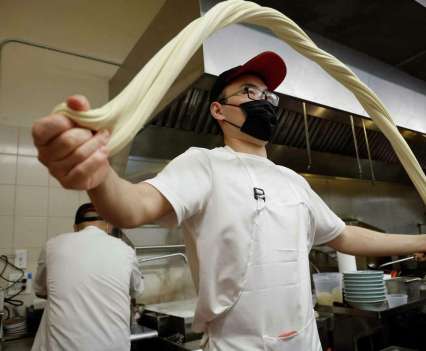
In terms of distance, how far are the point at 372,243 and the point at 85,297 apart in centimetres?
113

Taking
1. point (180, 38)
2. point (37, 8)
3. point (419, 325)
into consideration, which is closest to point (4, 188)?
point (37, 8)

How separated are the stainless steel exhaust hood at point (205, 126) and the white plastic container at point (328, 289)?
0.70 meters

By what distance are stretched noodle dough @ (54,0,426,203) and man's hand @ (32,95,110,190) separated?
1 centimetres

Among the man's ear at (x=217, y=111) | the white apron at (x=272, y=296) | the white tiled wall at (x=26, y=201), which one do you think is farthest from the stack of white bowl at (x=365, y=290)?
the white tiled wall at (x=26, y=201)

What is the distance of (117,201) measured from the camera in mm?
463

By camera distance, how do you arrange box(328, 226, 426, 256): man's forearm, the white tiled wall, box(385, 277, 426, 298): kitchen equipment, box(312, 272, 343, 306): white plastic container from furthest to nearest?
the white tiled wall < box(385, 277, 426, 298): kitchen equipment < box(312, 272, 343, 306): white plastic container < box(328, 226, 426, 256): man's forearm

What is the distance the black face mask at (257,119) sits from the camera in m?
0.84

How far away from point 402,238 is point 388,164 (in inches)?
91.0

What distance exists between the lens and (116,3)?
196 centimetres

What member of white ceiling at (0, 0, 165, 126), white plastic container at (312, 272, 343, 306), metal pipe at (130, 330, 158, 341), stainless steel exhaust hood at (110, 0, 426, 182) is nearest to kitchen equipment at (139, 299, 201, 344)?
metal pipe at (130, 330, 158, 341)

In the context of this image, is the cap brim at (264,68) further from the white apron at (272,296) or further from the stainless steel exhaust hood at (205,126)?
the stainless steel exhaust hood at (205,126)

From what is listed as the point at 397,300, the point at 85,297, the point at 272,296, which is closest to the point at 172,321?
the point at 85,297

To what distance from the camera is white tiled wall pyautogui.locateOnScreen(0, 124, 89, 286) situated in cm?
213

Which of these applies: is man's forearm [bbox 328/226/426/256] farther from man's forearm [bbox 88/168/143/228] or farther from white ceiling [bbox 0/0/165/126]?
white ceiling [bbox 0/0/165/126]
